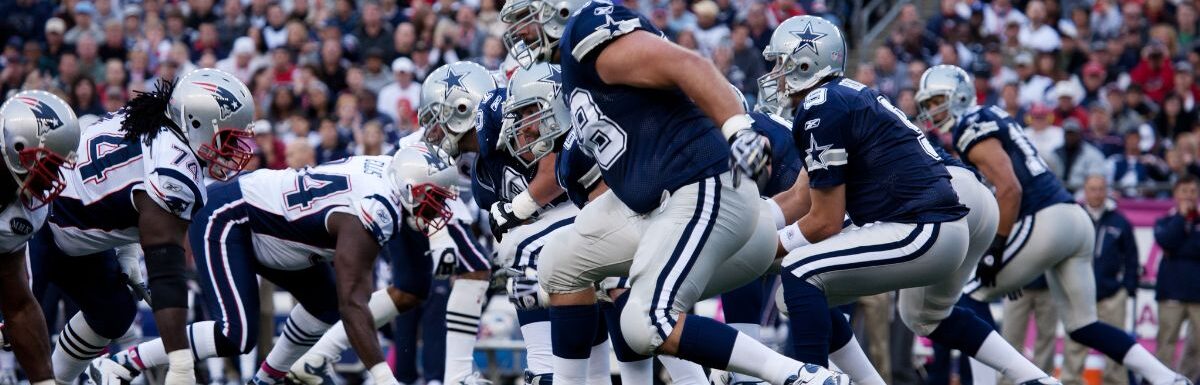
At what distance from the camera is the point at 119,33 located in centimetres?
1652

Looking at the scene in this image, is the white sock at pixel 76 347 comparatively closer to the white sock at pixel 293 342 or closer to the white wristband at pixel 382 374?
the white sock at pixel 293 342

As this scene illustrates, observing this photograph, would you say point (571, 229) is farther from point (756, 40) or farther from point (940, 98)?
point (756, 40)

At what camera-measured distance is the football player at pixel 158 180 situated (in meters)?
6.73

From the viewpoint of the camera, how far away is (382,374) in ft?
24.2

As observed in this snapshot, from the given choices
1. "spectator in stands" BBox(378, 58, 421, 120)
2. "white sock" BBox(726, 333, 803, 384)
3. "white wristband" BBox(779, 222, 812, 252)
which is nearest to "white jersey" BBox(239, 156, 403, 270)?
"white wristband" BBox(779, 222, 812, 252)

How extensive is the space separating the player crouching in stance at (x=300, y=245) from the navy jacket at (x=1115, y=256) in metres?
5.24

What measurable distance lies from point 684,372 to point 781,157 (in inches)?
56.0

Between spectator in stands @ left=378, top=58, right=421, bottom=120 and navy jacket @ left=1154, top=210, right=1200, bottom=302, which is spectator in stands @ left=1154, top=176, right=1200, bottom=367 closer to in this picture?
navy jacket @ left=1154, top=210, right=1200, bottom=302

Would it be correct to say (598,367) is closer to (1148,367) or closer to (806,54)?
(806,54)

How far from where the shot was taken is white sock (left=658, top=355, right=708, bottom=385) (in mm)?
6484

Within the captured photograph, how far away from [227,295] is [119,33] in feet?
31.8

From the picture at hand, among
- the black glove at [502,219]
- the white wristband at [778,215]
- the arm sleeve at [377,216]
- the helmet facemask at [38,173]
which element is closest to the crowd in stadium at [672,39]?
the arm sleeve at [377,216]

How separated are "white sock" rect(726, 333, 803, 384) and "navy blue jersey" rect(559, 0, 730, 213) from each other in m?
0.61

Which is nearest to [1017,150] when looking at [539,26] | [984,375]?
[984,375]
